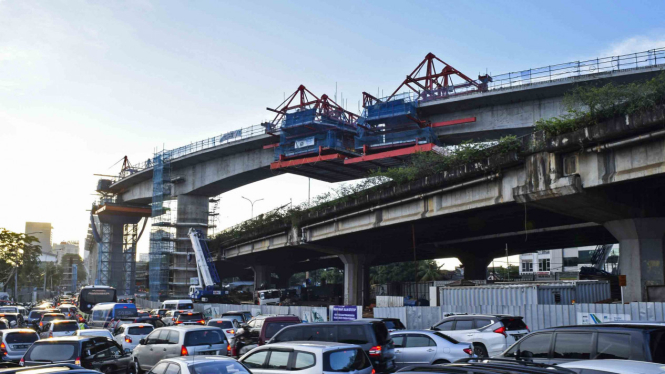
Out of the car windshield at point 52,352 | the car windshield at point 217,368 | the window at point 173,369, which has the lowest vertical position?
the car windshield at point 52,352

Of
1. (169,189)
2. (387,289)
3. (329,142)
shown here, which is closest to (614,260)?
(387,289)

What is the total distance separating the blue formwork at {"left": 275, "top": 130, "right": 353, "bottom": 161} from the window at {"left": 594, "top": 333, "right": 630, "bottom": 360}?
4774 cm

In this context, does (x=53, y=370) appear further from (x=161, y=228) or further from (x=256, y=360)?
(x=161, y=228)

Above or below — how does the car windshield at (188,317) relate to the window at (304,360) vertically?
below

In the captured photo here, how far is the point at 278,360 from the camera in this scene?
478 inches

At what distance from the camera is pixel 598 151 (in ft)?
80.4

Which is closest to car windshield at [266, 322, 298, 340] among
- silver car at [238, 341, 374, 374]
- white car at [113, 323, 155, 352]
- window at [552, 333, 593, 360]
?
white car at [113, 323, 155, 352]

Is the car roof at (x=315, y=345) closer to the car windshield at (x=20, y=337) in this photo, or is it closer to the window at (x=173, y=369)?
the window at (x=173, y=369)

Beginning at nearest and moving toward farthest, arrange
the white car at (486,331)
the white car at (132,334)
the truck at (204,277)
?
the white car at (486,331) → the white car at (132,334) → the truck at (204,277)

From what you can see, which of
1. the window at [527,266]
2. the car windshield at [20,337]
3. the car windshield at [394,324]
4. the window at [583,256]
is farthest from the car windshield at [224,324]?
the window at [527,266]

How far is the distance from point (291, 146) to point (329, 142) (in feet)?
14.0

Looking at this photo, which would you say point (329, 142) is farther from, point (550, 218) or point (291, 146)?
point (550, 218)

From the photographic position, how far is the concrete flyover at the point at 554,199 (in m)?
23.8

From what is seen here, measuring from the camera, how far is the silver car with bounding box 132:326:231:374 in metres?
16.9
